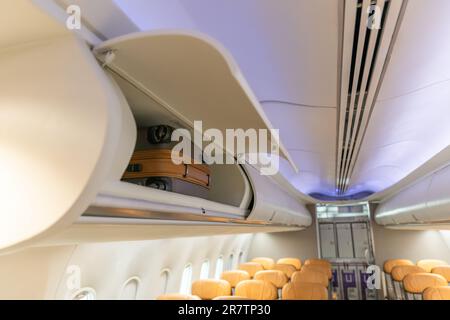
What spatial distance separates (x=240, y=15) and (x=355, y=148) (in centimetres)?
274

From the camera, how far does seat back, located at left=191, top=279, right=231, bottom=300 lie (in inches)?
183

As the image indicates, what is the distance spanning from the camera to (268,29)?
1.52 meters

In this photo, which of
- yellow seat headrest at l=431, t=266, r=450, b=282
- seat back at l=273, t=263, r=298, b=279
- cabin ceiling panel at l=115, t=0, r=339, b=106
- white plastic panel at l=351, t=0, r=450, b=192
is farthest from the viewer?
seat back at l=273, t=263, r=298, b=279

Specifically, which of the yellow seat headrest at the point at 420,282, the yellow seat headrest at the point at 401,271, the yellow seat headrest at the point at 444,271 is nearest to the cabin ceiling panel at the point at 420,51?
the yellow seat headrest at the point at 420,282

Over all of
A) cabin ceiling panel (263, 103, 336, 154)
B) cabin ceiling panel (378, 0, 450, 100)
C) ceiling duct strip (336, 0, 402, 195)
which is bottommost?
ceiling duct strip (336, 0, 402, 195)

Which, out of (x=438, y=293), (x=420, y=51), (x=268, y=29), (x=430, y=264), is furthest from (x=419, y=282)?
(x=268, y=29)

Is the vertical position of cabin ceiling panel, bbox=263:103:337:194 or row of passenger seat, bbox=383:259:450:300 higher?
cabin ceiling panel, bbox=263:103:337:194

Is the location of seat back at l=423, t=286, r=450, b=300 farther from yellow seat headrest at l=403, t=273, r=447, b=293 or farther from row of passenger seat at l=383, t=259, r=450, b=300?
yellow seat headrest at l=403, t=273, r=447, b=293

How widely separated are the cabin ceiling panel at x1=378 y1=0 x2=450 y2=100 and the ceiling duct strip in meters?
0.09

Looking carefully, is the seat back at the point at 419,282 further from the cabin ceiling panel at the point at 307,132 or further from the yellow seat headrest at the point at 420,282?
the cabin ceiling panel at the point at 307,132

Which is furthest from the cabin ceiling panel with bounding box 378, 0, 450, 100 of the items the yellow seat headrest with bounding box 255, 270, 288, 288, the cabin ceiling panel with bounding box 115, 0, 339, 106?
the yellow seat headrest with bounding box 255, 270, 288, 288

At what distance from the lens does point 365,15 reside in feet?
4.00

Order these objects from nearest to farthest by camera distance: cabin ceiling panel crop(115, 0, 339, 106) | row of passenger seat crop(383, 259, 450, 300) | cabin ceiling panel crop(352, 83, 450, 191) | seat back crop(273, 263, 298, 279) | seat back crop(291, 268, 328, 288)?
cabin ceiling panel crop(115, 0, 339, 106) → cabin ceiling panel crop(352, 83, 450, 191) → row of passenger seat crop(383, 259, 450, 300) → seat back crop(291, 268, 328, 288) → seat back crop(273, 263, 298, 279)
